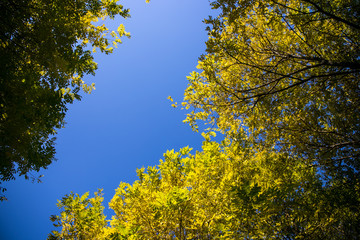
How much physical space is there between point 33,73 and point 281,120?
642 cm

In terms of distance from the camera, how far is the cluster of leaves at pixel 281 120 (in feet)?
13.5

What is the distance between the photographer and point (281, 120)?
5.06 m

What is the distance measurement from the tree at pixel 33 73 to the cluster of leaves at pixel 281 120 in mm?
2669

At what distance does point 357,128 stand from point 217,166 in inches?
151

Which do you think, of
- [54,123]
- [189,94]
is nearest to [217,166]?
[189,94]

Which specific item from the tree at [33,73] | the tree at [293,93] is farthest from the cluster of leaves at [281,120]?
the tree at [33,73]

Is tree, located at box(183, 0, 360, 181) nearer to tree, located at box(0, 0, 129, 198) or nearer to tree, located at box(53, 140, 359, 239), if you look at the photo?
tree, located at box(53, 140, 359, 239)

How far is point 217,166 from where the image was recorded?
564cm

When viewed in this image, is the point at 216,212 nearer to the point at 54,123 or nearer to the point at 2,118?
the point at 54,123

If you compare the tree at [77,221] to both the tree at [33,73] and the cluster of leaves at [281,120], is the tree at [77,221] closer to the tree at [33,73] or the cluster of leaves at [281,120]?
the cluster of leaves at [281,120]

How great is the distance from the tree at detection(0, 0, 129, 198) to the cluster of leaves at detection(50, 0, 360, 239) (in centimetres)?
267

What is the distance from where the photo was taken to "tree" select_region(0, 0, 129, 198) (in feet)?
11.1

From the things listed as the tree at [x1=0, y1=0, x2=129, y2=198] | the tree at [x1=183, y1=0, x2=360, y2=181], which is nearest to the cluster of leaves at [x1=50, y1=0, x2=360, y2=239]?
the tree at [x1=183, y1=0, x2=360, y2=181]

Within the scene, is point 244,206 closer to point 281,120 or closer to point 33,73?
point 281,120
